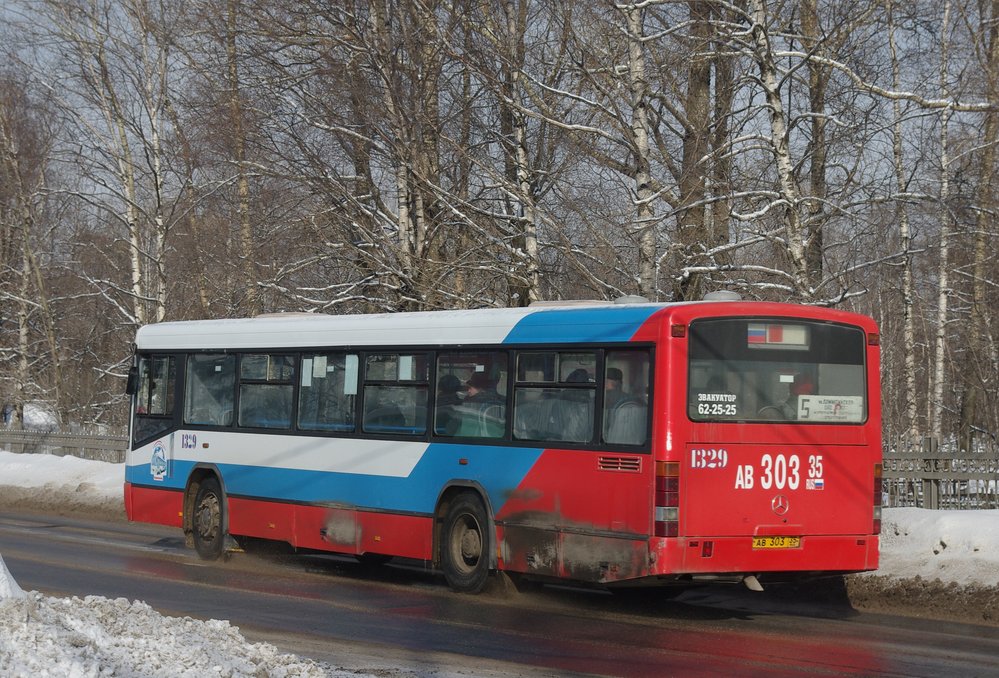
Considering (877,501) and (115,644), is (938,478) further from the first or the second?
(115,644)

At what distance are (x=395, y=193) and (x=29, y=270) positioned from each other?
2202 cm

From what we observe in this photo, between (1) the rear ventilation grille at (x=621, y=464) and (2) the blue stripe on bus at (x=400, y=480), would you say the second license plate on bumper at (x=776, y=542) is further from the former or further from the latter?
(2) the blue stripe on bus at (x=400, y=480)

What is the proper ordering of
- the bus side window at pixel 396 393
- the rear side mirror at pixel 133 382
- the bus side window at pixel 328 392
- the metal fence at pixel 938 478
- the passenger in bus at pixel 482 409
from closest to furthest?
the passenger in bus at pixel 482 409 < the bus side window at pixel 396 393 < the bus side window at pixel 328 392 < the rear side mirror at pixel 133 382 < the metal fence at pixel 938 478

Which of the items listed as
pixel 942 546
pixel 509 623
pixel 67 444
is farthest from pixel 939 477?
pixel 67 444

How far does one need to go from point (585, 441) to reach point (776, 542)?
1.76 m

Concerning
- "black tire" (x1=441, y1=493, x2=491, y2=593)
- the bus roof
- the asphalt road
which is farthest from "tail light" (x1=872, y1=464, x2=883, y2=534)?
"black tire" (x1=441, y1=493, x2=491, y2=593)

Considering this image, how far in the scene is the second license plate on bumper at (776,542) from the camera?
1198 centimetres

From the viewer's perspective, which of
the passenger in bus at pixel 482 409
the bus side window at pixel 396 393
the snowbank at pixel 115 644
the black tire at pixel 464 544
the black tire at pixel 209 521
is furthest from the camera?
the black tire at pixel 209 521

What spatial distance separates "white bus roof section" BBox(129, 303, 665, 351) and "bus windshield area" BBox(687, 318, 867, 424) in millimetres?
602

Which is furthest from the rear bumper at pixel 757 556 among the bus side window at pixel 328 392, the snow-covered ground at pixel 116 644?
the bus side window at pixel 328 392

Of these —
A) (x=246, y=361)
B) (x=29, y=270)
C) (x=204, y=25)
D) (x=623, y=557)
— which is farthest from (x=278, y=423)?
(x=29, y=270)

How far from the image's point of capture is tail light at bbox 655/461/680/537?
458 inches

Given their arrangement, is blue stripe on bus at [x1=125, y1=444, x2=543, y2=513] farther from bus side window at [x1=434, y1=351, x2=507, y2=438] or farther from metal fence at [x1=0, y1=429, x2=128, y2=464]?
metal fence at [x1=0, y1=429, x2=128, y2=464]

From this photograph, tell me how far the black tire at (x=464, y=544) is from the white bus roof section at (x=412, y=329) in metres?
1.52
